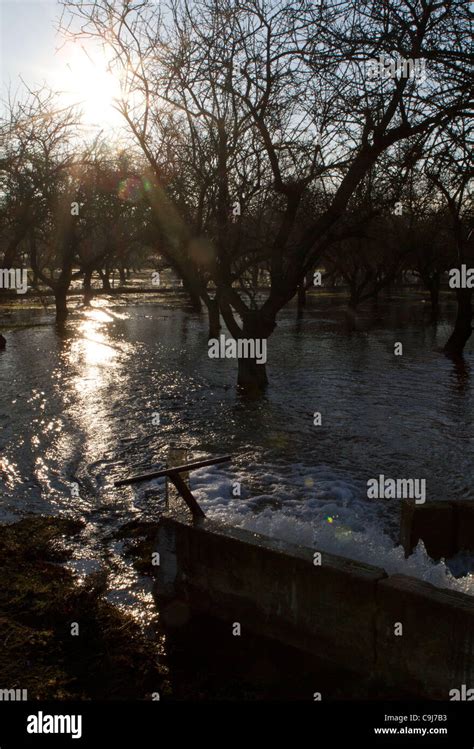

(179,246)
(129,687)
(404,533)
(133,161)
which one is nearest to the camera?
(129,687)

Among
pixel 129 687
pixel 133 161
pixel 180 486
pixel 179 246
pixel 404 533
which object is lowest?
pixel 129 687

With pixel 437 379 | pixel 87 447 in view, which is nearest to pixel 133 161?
pixel 437 379

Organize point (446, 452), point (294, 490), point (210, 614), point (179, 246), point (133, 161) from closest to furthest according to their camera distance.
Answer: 1. point (210, 614)
2. point (294, 490)
3. point (446, 452)
4. point (179, 246)
5. point (133, 161)

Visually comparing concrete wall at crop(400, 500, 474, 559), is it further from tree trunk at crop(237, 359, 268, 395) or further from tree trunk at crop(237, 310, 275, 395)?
tree trunk at crop(237, 359, 268, 395)

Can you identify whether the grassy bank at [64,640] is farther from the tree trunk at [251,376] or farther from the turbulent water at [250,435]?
the tree trunk at [251,376]

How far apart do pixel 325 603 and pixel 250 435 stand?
22.8 feet

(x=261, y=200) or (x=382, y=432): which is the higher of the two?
(x=261, y=200)

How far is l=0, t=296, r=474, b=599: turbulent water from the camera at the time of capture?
7.51m

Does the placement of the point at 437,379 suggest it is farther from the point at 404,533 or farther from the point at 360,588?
the point at 360,588

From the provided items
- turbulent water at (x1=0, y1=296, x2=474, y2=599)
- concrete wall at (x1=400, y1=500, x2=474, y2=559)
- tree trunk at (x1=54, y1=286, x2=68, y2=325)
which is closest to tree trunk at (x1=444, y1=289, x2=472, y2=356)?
turbulent water at (x1=0, y1=296, x2=474, y2=599)

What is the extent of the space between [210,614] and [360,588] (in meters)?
1.43

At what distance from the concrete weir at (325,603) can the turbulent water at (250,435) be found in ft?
3.06

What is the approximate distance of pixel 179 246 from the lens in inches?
841

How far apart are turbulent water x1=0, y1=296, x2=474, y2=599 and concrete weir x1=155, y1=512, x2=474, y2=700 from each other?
93 cm
